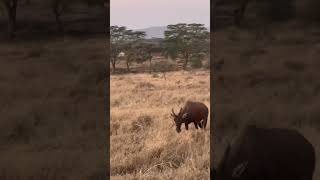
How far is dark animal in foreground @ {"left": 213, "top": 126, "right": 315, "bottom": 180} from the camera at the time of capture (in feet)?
13.6

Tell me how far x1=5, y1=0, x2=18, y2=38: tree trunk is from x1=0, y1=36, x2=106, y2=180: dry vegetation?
147 millimetres

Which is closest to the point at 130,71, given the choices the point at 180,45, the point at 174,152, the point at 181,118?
the point at 180,45

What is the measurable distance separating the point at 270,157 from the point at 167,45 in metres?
29.6

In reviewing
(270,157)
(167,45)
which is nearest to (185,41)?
(167,45)

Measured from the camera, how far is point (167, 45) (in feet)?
111

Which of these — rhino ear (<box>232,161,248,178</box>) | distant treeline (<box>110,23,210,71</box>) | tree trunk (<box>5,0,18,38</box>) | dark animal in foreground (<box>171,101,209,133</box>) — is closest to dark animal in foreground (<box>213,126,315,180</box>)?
rhino ear (<box>232,161,248,178</box>)

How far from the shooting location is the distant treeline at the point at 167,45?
106ft

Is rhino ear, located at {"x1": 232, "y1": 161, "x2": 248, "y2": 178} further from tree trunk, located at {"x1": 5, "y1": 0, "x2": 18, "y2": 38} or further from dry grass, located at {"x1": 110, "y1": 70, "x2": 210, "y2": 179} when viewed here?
tree trunk, located at {"x1": 5, "y1": 0, "x2": 18, "y2": 38}

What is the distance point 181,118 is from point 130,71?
71.2 feet

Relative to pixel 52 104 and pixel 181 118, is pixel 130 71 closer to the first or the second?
pixel 181 118

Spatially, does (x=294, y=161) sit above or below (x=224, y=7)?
below

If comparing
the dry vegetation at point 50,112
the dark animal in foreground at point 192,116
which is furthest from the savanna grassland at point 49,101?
the dark animal in foreground at point 192,116

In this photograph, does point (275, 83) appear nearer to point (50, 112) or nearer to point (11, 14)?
point (50, 112)

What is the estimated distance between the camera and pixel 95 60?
5.98 meters
